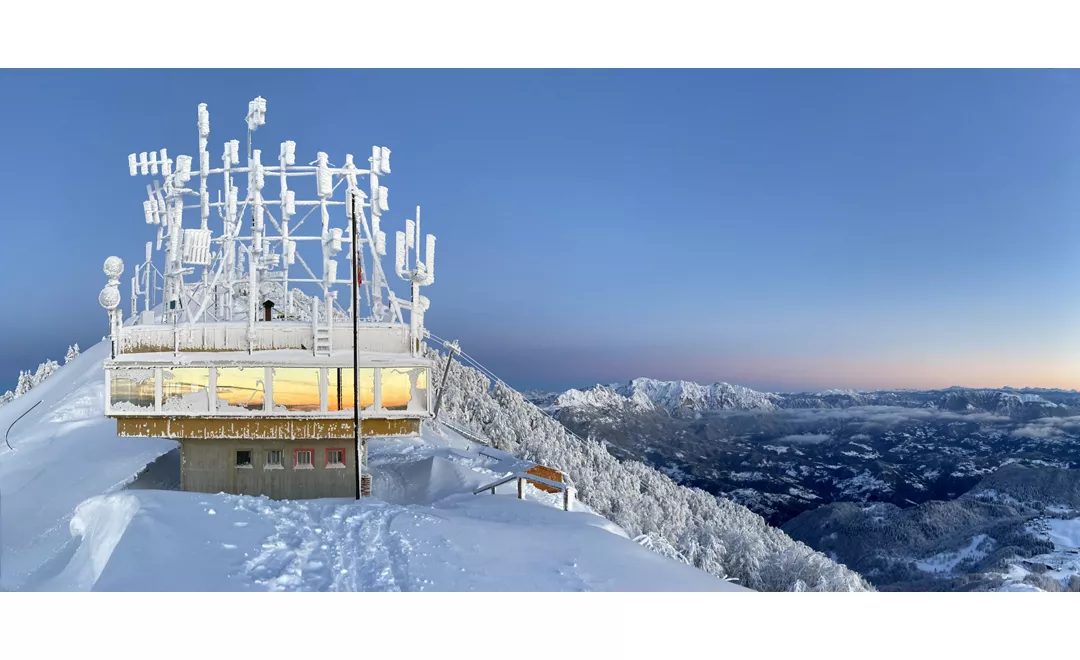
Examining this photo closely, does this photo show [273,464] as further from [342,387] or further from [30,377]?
[30,377]

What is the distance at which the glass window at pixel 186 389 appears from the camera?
23.1m

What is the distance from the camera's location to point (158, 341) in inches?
936

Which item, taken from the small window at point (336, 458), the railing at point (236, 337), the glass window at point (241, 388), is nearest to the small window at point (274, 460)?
the small window at point (336, 458)

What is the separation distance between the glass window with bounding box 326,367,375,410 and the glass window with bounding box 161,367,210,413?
4669 mm

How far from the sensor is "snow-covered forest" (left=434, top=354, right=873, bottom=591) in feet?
177

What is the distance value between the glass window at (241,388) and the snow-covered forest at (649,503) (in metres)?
32.1

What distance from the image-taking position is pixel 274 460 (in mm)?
24438

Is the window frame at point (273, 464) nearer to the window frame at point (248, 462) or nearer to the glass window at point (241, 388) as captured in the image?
the window frame at point (248, 462)

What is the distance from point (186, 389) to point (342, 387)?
19.8 feet

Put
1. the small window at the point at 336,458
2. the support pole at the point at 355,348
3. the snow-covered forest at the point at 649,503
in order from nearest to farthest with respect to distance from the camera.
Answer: the support pole at the point at 355,348 < the small window at the point at 336,458 < the snow-covered forest at the point at 649,503

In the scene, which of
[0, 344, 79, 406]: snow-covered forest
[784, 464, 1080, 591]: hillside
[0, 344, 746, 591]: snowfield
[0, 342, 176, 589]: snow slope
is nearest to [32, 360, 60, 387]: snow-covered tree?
[0, 344, 79, 406]: snow-covered forest

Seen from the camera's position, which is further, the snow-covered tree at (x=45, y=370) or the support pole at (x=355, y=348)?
the snow-covered tree at (x=45, y=370)

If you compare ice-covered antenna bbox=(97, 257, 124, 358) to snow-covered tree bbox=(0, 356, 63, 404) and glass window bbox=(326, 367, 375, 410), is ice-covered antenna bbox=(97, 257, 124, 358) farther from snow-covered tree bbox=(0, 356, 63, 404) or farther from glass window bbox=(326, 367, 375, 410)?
snow-covered tree bbox=(0, 356, 63, 404)

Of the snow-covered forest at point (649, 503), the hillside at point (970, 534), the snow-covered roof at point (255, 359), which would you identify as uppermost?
the snow-covered roof at point (255, 359)
